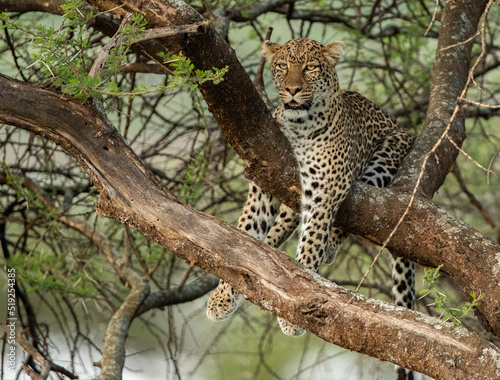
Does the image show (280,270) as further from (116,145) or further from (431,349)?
(116,145)

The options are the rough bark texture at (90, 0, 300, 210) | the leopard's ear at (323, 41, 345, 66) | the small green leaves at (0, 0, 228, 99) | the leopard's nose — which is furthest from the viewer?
the leopard's ear at (323, 41, 345, 66)

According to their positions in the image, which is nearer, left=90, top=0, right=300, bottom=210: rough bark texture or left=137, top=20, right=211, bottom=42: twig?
left=137, top=20, right=211, bottom=42: twig

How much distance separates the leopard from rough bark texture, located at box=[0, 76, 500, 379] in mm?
Answer: 1266

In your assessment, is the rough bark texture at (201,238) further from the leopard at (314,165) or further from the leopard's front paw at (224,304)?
the leopard's front paw at (224,304)

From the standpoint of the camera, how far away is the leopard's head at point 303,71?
4.71 meters

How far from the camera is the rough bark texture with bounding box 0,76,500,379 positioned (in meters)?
3.23

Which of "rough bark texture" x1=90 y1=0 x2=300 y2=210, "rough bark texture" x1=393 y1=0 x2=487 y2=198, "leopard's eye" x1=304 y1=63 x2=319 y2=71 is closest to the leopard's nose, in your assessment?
"leopard's eye" x1=304 y1=63 x2=319 y2=71

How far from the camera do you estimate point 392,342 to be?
315 centimetres

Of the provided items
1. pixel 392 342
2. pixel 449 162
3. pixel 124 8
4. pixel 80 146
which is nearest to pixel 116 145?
pixel 80 146

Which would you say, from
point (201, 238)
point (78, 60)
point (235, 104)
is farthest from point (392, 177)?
point (78, 60)

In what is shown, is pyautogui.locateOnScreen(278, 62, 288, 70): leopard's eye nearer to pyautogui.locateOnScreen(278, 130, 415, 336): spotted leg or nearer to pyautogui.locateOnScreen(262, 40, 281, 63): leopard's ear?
pyautogui.locateOnScreen(262, 40, 281, 63): leopard's ear

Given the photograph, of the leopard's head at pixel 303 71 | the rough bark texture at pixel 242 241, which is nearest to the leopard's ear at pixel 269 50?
the leopard's head at pixel 303 71

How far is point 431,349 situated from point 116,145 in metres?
1.74

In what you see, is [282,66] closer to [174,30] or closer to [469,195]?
[174,30]
